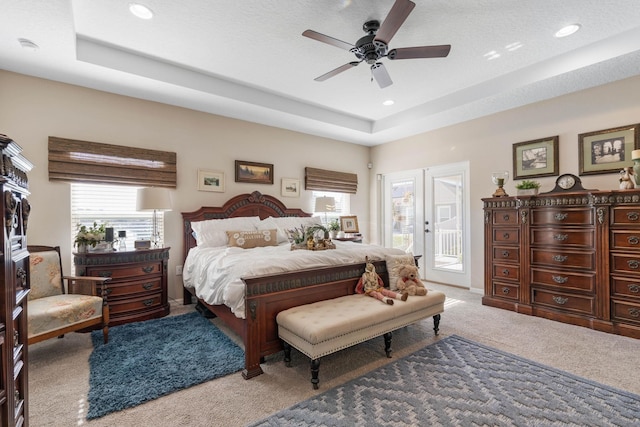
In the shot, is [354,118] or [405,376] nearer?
[405,376]

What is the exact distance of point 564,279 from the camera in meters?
3.43

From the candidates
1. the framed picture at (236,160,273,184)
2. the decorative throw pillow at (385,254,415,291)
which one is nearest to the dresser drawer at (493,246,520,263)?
the decorative throw pillow at (385,254,415,291)

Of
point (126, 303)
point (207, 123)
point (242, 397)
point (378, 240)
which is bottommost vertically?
point (242, 397)

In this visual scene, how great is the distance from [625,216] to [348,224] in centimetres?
375

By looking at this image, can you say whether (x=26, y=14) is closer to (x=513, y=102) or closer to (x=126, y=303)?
(x=126, y=303)

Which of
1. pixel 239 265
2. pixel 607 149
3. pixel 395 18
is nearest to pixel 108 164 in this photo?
pixel 239 265

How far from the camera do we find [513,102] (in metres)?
4.13

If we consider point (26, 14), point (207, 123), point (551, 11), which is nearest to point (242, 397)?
point (26, 14)

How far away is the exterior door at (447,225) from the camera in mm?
4961

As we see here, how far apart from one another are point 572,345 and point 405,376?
183 centimetres

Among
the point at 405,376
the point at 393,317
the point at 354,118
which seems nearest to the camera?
the point at 405,376

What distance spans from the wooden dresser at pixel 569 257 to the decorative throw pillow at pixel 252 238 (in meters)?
3.02

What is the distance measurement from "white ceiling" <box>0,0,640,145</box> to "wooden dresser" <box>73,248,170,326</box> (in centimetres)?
202

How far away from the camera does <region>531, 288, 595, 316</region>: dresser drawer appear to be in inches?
128
